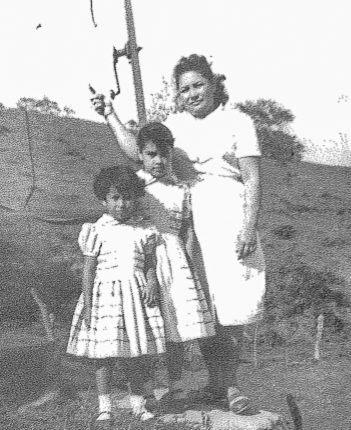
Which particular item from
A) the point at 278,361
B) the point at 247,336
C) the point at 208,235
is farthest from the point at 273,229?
the point at 208,235

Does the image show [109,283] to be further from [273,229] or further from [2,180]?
[273,229]

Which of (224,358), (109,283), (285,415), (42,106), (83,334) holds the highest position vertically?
(42,106)

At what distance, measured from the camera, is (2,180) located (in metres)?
3.87

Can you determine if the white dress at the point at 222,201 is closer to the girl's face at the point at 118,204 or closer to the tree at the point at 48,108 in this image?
the girl's face at the point at 118,204

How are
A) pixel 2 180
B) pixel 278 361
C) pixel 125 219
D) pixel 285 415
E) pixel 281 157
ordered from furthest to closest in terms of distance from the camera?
pixel 281 157 → pixel 2 180 → pixel 278 361 → pixel 285 415 → pixel 125 219

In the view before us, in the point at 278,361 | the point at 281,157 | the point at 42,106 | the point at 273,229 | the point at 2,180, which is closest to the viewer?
the point at 278,361

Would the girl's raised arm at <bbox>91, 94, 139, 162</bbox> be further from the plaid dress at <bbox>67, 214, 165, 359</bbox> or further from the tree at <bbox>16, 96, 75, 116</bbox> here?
the tree at <bbox>16, 96, 75, 116</bbox>

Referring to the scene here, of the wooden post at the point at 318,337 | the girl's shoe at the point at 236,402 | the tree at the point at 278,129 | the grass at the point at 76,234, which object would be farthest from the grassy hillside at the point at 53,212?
the girl's shoe at the point at 236,402

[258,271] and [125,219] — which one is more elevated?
[125,219]

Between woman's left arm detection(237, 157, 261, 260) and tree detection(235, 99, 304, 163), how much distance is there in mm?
1832

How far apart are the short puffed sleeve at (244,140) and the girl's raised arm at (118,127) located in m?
0.45

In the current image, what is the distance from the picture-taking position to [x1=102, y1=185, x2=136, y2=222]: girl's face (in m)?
2.54

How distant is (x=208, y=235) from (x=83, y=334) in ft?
2.22

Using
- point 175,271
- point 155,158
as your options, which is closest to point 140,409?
point 175,271
